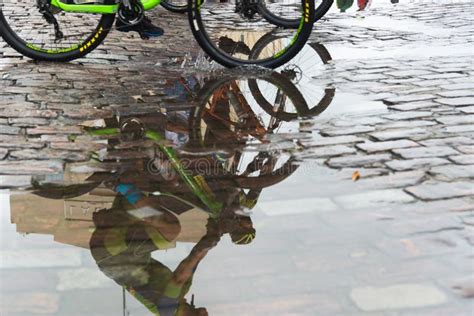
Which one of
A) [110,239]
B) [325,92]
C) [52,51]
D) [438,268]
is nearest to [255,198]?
[110,239]

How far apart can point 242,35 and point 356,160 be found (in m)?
4.76

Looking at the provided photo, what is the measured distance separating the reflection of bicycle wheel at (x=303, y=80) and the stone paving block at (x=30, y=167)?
193 centimetres

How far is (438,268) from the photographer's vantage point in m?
3.75

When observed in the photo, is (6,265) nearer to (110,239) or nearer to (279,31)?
(110,239)

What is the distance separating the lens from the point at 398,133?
5938 mm

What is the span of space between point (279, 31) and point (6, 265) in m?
6.25

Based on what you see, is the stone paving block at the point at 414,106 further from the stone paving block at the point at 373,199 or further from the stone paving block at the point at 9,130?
the stone paving block at the point at 9,130

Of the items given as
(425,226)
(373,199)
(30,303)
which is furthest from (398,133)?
(30,303)

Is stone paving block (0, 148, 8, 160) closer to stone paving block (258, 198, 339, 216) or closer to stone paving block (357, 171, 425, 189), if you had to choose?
stone paving block (258, 198, 339, 216)

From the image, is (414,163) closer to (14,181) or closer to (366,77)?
(14,181)

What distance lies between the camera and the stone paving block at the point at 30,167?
16.6ft

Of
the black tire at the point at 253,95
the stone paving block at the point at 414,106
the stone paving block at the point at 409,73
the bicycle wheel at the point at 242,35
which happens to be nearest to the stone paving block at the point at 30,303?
the black tire at the point at 253,95

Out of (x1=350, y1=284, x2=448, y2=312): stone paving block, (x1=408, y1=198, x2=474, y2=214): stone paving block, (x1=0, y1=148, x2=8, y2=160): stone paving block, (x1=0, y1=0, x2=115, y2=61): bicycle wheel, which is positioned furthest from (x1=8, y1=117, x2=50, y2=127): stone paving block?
(x1=350, y1=284, x2=448, y2=312): stone paving block

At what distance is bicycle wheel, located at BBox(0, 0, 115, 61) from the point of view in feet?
26.6
